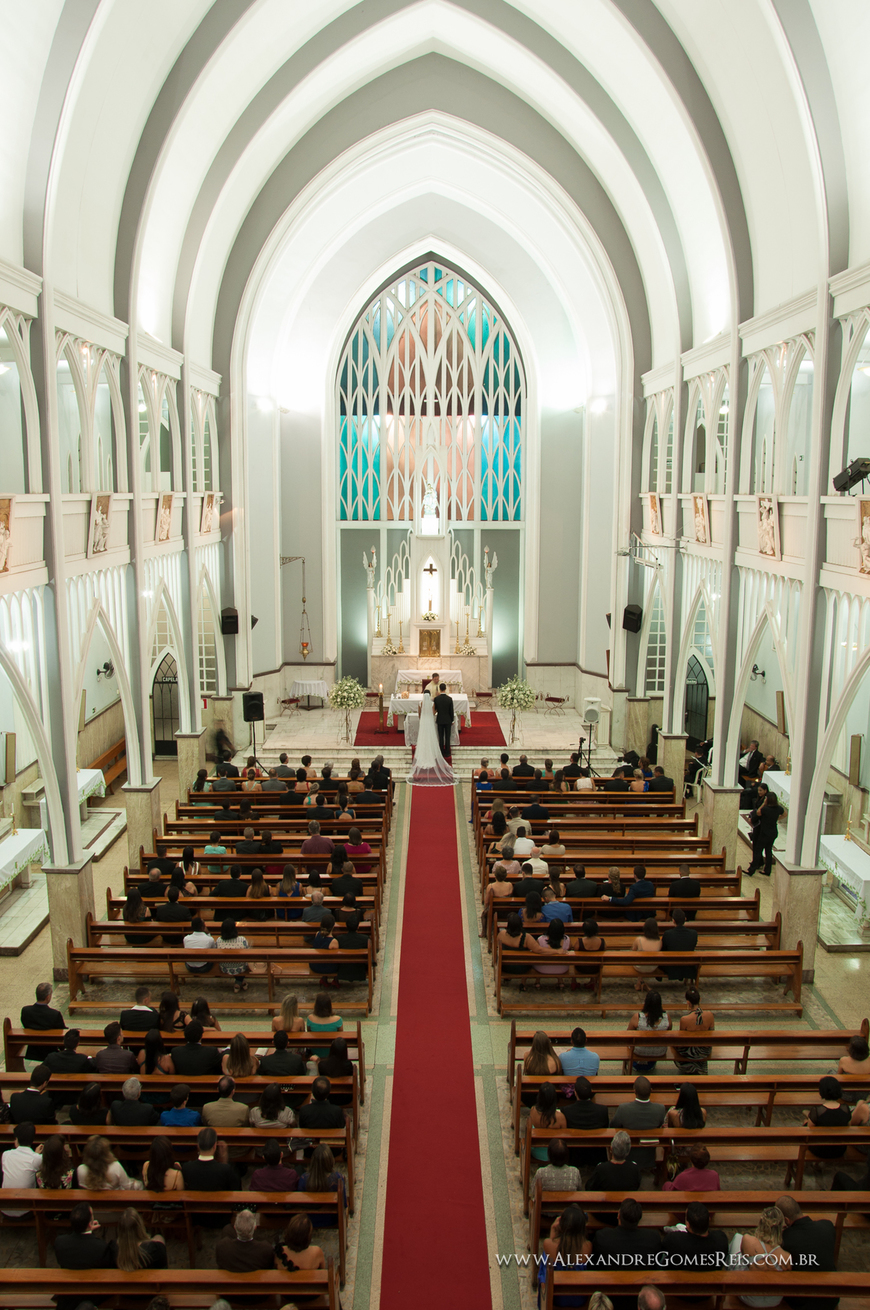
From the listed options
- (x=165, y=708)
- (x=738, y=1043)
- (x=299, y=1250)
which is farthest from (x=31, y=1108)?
(x=165, y=708)

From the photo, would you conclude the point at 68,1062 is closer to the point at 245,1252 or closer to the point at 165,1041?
the point at 165,1041

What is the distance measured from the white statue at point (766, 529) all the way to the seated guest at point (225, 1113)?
8.88 metres

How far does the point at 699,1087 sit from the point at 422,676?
14.6m

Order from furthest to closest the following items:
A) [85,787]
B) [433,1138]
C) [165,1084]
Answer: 1. [85,787]
2. [433,1138]
3. [165,1084]

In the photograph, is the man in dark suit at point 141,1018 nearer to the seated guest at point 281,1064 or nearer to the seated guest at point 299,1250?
the seated guest at point 281,1064

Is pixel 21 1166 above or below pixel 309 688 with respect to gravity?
below

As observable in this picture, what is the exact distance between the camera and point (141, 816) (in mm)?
13727

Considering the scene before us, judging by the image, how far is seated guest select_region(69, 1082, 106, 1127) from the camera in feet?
22.5

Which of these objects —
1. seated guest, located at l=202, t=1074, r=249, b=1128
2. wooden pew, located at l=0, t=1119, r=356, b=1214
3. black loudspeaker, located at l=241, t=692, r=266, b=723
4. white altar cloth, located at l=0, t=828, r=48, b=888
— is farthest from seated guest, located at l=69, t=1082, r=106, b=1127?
black loudspeaker, located at l=241, t=692, r=266, b=723

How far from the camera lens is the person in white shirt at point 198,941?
995 cm

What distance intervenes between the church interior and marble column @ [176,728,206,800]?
82 millimetres

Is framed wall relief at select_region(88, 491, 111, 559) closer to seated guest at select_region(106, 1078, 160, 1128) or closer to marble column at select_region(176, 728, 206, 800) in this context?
marble column at select_region(176, 728, 206, 800)

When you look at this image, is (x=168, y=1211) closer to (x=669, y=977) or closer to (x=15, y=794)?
(x=669, y=977)

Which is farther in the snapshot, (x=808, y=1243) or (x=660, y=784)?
(x=660, y=784)
